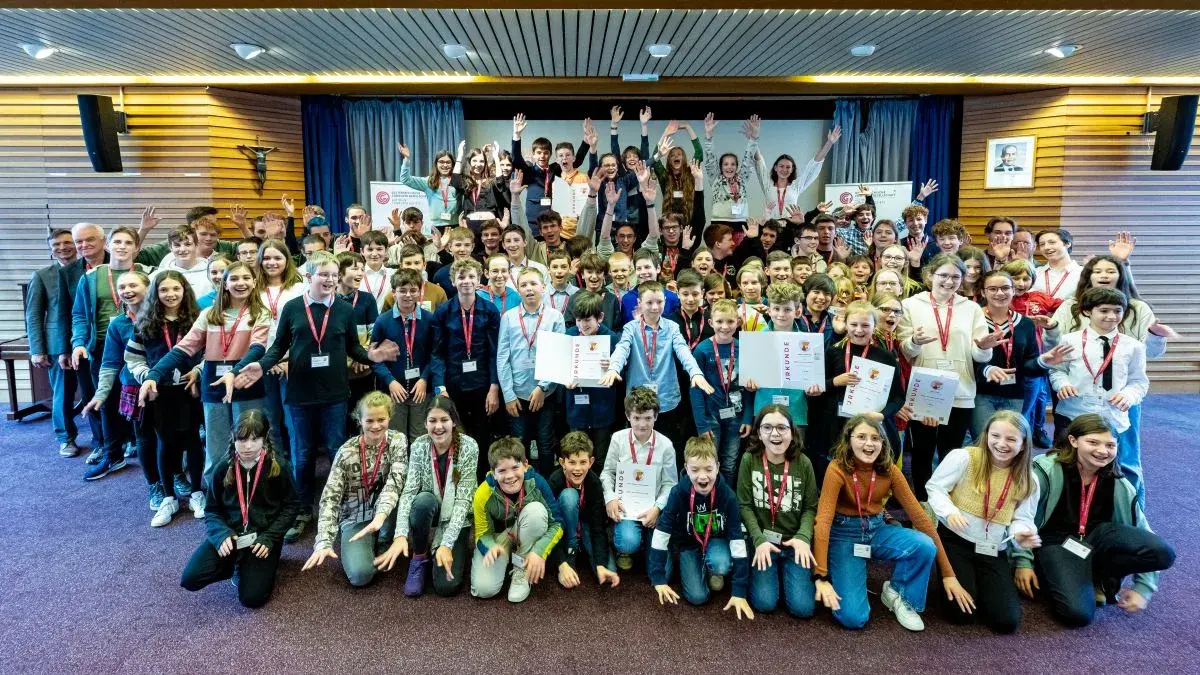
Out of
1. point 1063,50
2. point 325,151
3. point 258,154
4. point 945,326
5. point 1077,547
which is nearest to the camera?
point 1077,547

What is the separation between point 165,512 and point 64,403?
225 cm

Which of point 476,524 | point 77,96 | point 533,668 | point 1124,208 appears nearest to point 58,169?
point 77,96

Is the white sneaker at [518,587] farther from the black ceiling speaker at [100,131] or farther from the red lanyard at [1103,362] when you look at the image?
the black ceiling speaker at [100,131]

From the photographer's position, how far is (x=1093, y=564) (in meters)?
3.12

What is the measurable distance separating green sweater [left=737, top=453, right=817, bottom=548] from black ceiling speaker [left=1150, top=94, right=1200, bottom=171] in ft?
20.8

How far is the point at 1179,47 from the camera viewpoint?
18.4ft

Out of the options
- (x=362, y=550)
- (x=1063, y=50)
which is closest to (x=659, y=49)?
(x=1063, y=50)

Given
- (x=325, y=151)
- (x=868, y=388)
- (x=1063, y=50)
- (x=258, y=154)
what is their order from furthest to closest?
(x=325, y=151)
(x=258, y=154)
(x=1063, y=50)
(x=868, y=388)

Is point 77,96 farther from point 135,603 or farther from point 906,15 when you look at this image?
point 906,15

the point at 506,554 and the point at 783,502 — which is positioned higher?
the point at 783,502

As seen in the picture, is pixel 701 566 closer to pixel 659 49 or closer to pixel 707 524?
pixel 707 524

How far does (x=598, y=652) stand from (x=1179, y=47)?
673cm

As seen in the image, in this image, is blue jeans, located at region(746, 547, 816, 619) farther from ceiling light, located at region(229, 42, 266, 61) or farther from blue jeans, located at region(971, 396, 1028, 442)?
ceiling light, located at region(229, 42, 266, 61)

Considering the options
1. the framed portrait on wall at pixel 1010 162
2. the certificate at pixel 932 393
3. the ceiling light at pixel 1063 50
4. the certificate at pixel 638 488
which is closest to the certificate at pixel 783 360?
the certificate at pixel 932 393
